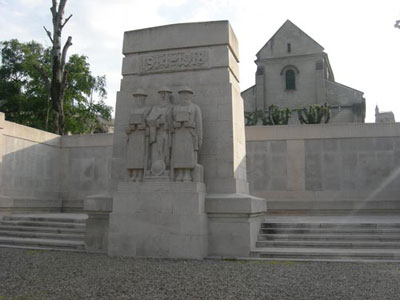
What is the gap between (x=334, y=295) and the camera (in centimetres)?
555

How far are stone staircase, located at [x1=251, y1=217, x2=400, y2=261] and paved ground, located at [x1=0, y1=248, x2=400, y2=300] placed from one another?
1.94 feet

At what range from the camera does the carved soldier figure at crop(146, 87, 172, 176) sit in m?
9.31

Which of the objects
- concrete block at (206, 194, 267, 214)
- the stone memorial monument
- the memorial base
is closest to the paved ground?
the memorial base

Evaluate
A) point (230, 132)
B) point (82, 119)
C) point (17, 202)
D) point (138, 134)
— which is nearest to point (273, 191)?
point (230, 132)

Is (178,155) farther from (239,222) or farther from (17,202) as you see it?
(17,202)

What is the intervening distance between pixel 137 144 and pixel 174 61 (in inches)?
92.1

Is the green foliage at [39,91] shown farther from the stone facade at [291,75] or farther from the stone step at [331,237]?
the stone step at [331,237]

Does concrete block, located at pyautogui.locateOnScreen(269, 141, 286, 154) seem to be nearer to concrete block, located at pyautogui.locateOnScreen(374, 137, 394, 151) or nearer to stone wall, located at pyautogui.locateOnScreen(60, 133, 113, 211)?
concrete block, located at pyautogui.locateOnScreen(374, 137, 394, 151)

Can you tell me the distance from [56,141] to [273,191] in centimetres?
997

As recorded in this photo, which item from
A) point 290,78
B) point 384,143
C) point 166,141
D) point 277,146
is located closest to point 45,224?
point 166,141

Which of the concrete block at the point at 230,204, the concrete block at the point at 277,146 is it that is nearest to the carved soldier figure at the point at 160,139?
the concrete block at the point at 230,204

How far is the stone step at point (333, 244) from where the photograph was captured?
8.99 meters

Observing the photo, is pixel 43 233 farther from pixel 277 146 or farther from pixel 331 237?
pixel 277 146

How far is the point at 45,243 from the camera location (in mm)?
10328
